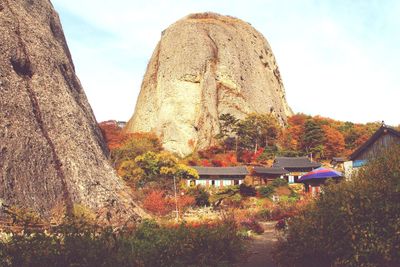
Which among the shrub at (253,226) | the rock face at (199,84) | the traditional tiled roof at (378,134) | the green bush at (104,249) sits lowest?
the shrub at (253,226)

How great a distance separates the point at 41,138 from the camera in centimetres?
1512

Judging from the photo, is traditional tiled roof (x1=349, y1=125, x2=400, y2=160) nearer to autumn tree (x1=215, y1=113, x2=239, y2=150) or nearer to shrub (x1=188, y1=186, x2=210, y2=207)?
shrub (x1=188, y1=186, x2=210, y2=207)

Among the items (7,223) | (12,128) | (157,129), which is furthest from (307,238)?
(157,129)

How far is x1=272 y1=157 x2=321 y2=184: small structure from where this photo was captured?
164 feet

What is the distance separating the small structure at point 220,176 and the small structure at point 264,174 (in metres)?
1.33

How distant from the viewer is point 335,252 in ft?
24.1

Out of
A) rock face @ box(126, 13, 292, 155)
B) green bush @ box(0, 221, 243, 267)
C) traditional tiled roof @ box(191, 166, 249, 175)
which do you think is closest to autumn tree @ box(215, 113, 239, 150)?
rock face @ box(126, 13, 292, 155)

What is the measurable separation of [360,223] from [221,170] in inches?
1604

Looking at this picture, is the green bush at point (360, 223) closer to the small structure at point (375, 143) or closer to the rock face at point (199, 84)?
the small structure at point (375, 143)

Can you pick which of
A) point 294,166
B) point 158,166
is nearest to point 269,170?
point 294,166

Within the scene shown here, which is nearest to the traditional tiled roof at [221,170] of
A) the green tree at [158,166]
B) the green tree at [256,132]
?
the green tree at [158,166]

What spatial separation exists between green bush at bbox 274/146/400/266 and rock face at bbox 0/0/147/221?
28.3 feet

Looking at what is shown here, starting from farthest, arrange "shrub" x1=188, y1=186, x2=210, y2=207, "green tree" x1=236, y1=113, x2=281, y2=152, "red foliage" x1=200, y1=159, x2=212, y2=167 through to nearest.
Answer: "green tree" x1=236, y1=113, x2=281, y2=152 → "red foliage" x1=200, y1=159, x2=212, y2=167 → "shrub" x1=188, y1=186, x2=210, y2=207

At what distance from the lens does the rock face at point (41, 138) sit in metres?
13.6
